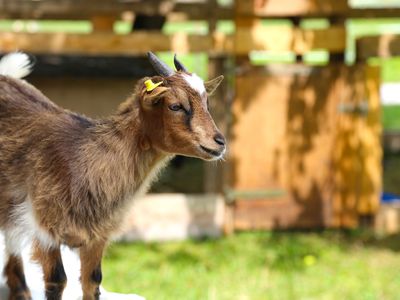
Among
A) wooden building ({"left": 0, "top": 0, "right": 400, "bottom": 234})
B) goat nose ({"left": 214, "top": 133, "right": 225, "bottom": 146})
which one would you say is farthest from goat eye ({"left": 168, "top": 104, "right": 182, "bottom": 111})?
wooden building ({"left": 0, "top": 0, "right": 400, "bottom": 234})

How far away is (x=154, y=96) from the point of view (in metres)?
3.94

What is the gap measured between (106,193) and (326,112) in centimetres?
541

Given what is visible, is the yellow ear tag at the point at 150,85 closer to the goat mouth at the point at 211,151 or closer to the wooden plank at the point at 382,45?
the goat mouth at the point at 211,151

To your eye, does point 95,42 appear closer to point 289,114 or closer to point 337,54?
point 289,114

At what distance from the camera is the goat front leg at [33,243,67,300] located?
4215 mm

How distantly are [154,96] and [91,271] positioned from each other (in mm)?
1060

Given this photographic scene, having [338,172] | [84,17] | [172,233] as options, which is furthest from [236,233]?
[84,17]

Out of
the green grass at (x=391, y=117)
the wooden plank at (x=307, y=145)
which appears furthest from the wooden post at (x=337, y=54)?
the green grass at (x=391, y=117)

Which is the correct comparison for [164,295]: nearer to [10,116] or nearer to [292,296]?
[292,296]

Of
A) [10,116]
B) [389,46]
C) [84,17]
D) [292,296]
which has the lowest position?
[292,296]

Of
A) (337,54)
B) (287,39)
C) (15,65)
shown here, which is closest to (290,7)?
(287,39)

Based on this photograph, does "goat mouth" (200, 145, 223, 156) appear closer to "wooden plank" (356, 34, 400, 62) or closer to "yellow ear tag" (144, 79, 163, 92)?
"yellow ear tag" (144, 79, 163, 92)

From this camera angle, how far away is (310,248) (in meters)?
8.63

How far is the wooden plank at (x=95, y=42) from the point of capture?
27.6ft
